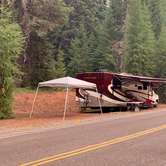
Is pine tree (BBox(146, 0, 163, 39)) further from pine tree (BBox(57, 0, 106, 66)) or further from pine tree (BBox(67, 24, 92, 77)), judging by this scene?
pine tree (BBox(67, 24, 92, 77))

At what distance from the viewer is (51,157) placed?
628 centimetres

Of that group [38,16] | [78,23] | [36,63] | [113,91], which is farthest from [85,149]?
[78,23]

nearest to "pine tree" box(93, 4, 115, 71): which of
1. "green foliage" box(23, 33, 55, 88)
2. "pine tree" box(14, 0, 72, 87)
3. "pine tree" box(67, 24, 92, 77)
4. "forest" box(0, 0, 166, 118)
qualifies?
"forest" box(0, 0, 166, 118)

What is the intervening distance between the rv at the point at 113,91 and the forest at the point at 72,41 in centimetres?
491

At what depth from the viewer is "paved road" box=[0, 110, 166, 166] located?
19.5ft

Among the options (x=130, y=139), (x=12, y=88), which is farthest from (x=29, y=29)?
(x=130, y=139)

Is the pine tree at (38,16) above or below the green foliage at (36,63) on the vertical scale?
above

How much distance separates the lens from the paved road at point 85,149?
19.5 ft

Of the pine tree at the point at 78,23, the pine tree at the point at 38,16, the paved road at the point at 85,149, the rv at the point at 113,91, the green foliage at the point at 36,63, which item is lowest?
the paved road at the point at 85,149

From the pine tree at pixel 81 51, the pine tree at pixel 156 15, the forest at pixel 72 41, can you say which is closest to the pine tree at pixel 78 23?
the forest at pixel 72 41

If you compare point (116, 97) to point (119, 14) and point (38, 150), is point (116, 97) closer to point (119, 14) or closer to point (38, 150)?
point (38, 150)

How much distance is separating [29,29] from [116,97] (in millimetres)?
13072

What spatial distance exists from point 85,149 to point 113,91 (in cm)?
1197

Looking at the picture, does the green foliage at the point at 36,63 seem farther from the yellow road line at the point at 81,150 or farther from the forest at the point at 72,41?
the yellow road line at the point at 81,150
